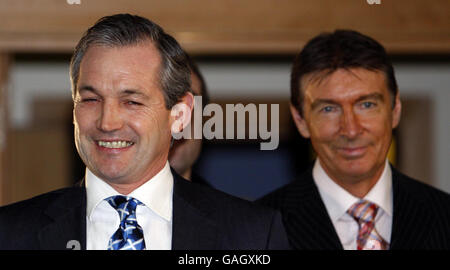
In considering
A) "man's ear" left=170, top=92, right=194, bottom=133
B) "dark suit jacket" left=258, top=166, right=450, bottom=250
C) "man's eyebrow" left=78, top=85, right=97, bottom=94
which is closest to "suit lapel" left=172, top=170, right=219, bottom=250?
"man's ear" left=170, top=92, right=194, bottom=133

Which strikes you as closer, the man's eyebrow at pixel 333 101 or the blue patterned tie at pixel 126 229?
the blue patterned tie at pixel 126 229

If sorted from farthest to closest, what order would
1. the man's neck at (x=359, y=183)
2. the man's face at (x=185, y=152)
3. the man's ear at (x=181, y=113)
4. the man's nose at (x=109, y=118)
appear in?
1. the man's face at (x=185, y=152)
2. the man's neck at (x=359, y=183)
3. the man's ear at (x=181, y=113)
4. the man's nose at (x=109, y=118)

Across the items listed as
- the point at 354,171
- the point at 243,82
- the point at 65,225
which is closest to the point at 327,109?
the point at 354,171

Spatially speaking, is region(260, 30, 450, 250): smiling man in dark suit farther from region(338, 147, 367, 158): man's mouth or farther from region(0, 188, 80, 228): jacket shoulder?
region(0, 188, 80, 228): jacket shoulder

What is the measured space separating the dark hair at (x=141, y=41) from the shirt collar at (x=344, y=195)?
453mm

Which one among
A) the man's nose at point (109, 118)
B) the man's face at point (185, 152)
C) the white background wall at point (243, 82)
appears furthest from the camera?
the white background wall at point (243, 82)

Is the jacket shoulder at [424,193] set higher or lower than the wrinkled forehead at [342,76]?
lower

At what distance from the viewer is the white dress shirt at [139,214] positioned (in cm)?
128

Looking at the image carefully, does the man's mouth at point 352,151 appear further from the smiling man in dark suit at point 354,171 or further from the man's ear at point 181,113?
the man's ear at point 181,113

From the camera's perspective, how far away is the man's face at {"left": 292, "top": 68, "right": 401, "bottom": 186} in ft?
5.22

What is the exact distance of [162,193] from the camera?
4.34 feet

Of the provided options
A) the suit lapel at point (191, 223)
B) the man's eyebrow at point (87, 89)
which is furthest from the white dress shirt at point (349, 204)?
the man's eyebrow at point (87, 89)

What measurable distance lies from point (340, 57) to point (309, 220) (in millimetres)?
336
